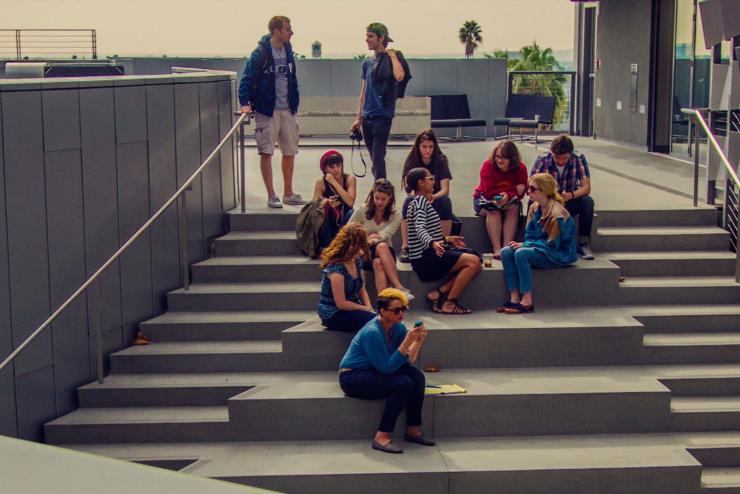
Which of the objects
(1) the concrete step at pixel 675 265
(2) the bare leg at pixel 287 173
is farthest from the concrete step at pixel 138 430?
(1) the concrete step at pixel 675 265

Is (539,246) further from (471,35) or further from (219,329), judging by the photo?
(471,35)

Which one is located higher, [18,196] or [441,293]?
[18,196]

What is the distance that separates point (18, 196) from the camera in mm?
8305

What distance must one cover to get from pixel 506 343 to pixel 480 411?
3.05ft

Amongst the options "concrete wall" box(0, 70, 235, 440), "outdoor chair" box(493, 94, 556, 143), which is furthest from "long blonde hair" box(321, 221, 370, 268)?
"outdoor chair" box(493, 94, 556, 143)

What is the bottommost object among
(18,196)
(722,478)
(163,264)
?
(722,478)

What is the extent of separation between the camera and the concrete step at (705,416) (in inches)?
341

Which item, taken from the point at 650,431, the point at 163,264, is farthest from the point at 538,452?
the point at 163,264

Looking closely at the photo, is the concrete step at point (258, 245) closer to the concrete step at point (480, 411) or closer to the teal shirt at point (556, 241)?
the teal shirt at point (556, 241)

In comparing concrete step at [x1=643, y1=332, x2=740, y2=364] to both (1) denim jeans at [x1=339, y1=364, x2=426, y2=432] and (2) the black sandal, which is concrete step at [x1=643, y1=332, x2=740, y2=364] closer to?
(2) the black sandal

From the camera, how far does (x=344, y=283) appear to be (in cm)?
891

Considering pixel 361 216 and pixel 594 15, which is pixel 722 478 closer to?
pixel 361 216

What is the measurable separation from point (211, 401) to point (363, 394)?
60.7 inches

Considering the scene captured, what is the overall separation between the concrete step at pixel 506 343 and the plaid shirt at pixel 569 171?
171 cm
